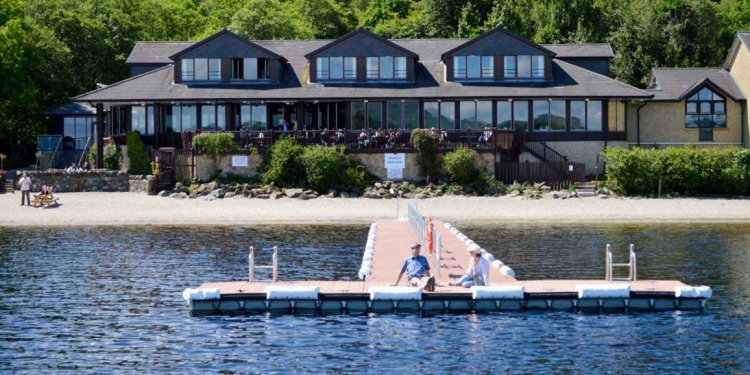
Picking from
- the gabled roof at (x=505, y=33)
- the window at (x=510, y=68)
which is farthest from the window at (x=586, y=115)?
the window at (x=510, y=68)

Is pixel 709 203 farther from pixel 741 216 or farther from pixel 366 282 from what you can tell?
pixel 366 282

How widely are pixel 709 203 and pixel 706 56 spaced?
3618cm

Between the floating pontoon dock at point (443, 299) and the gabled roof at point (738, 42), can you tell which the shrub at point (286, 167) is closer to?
the gabled roof at point (738, 42)

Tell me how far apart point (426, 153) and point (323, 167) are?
609 cm

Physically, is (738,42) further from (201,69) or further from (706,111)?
(201,69)

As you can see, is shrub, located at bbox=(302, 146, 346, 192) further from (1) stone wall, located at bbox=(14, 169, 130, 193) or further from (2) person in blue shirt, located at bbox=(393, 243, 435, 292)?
(2) person in blue shirt, located at bbox=(393, 243, 435, 292)

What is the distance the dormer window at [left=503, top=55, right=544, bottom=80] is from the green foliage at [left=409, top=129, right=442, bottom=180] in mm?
8939

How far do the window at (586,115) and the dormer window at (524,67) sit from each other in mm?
2963

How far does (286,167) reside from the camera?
66.2 meters

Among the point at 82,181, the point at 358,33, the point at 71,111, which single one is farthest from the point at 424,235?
the point at 71,111

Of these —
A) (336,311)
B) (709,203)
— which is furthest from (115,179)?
(336,311)

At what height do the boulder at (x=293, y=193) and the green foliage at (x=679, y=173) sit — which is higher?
the green foliage at (x=679, y=173)

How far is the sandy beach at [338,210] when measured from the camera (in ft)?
193

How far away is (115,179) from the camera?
67.4m
